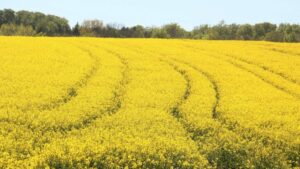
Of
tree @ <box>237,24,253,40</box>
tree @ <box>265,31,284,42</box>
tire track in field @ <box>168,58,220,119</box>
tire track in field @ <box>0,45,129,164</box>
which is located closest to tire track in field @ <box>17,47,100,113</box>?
tire track in field @ <box>0,45,129,164</box>

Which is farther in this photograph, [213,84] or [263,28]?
[263,28]

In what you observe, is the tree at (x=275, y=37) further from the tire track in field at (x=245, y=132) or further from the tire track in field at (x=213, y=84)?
the tire track in field at (x=245, y=132)

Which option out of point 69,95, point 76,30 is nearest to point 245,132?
point 69,95

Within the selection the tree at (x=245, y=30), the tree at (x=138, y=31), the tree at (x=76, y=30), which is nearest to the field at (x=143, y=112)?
the tree at (x=76, y=30)

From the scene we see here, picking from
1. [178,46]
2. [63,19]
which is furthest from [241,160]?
[63,19]

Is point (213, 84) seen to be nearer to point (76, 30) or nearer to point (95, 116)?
point (95, 116)

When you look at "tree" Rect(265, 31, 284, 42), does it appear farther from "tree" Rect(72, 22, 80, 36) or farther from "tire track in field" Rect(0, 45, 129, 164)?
"tire track in field" Rect(0, 45, 129, 164)

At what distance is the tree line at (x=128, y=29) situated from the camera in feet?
276

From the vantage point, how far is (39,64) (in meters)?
26.9

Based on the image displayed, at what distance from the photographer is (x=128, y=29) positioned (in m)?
97.7

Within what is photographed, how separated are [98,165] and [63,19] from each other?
90902mm

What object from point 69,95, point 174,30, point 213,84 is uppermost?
point 69,95

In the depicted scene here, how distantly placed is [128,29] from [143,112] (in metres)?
79.1

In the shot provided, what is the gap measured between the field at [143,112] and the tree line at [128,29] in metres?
47.4
